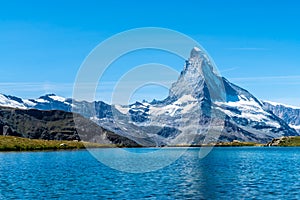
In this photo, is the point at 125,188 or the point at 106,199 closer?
the point at 106,199

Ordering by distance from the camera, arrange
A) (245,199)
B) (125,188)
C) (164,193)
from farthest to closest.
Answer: (125,188) → (164,193) → (245,199)

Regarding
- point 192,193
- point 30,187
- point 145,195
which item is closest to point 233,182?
point 192,193

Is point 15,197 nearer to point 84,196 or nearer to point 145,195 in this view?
point 84,196

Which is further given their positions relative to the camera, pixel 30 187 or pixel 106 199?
pixel 30 187

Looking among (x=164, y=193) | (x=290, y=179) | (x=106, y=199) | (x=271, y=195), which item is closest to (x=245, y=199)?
(x=271, y=195)

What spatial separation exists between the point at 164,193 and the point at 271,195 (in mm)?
18904

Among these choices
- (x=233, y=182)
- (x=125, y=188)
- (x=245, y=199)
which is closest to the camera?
(x=245, y=199)

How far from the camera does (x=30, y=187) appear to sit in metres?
90.1

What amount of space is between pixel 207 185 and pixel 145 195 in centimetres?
1966

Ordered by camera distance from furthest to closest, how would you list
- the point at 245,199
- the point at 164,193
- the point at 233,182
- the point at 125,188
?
the point at 233,182, the point at 125,188, the point at 164,193, the point at 245,199

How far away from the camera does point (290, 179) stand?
104188 millimetres

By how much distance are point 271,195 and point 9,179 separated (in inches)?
2430

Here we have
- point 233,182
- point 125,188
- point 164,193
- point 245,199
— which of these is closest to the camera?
point 245,199

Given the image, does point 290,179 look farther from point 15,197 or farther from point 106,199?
point 15,197
